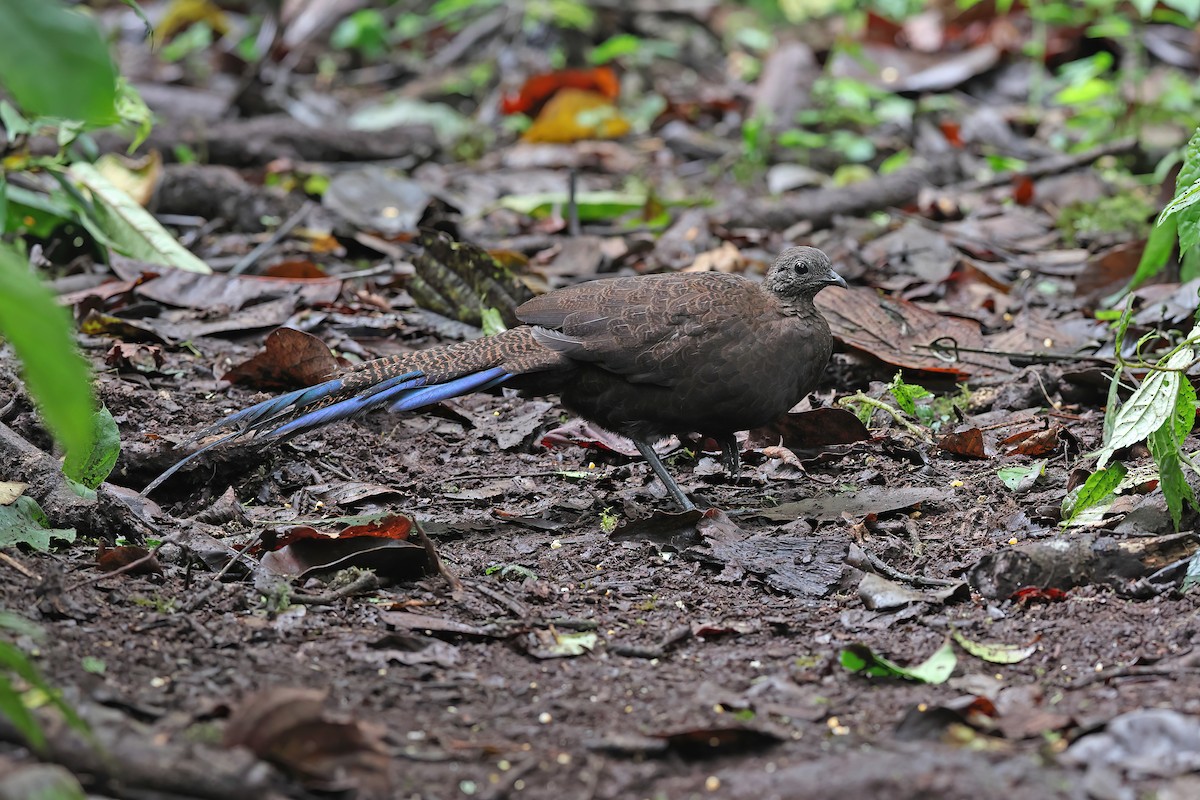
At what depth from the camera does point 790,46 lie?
10812 millimetres

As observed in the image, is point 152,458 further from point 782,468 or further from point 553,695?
point 782,468

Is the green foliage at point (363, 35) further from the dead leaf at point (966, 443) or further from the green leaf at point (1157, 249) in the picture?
the green leaf at point (1157, 249)

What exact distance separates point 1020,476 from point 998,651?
1.32 m

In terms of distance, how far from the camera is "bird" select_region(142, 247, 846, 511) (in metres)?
4.73

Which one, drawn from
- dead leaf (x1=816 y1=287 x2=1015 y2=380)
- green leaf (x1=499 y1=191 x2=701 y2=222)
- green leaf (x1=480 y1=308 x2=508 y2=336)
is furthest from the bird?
green leaf (x1=499 y1=191 x2=701 y2=222)

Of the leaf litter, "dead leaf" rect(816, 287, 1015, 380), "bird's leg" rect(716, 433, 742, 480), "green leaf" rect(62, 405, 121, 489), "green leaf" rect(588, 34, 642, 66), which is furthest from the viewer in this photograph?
"green leaf" rect(588, 34, 642, 66)

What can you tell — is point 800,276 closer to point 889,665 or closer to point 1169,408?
point 1169,408

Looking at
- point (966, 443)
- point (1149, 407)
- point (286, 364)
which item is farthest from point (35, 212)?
point (1149, 407)

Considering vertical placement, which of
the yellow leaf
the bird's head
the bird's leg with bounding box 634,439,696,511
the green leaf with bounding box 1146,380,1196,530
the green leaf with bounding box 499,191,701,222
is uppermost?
the green leaf with bounding box 1146,380,1196,530

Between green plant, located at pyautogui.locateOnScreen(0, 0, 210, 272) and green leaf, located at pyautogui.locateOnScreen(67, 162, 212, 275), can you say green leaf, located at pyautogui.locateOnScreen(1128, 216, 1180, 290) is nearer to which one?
green plant, located at pyautogui.locateOnScreen(0, 0, 210, 272)

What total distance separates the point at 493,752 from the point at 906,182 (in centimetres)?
641

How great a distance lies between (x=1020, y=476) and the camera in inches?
175

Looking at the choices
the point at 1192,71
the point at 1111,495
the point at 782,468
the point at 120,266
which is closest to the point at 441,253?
the point at 120,266

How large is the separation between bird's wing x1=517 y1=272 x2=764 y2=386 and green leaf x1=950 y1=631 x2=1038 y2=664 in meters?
1.73
